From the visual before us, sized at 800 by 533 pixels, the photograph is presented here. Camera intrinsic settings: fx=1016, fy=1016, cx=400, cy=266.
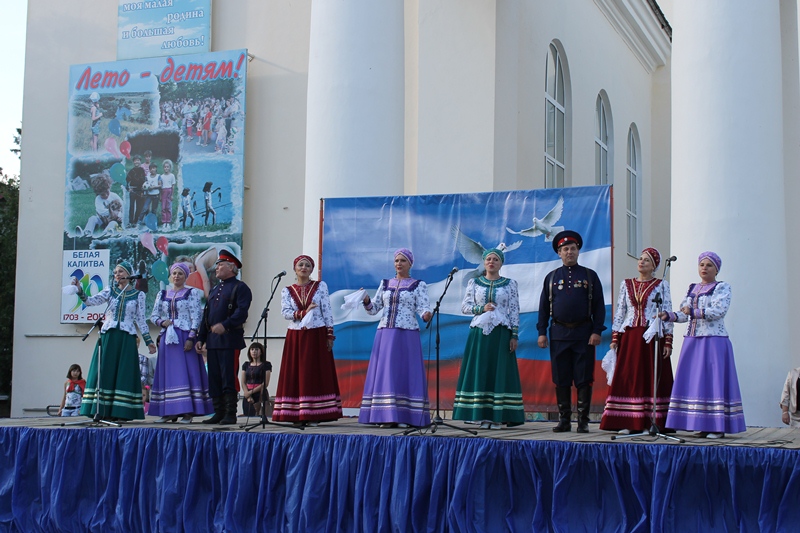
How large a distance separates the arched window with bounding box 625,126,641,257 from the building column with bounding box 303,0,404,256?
12360 mm

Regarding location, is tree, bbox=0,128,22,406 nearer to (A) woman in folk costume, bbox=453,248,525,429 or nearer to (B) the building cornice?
(B) the building cornice

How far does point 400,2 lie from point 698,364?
21.0 ft

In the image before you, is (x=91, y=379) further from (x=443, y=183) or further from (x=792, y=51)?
(x=792, y=51)

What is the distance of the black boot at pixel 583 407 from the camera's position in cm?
924

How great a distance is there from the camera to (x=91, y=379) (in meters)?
10.7

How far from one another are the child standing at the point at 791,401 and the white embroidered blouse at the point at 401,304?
3.70 metres

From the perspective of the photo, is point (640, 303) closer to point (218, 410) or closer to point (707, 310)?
point (707, 310)

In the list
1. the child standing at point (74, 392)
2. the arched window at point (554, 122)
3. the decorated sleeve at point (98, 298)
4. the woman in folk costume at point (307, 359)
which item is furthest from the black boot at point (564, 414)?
the arched window at point (554, 122)

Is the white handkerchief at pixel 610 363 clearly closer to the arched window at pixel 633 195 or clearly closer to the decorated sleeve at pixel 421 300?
the decorated sleeve at pixel 421 300

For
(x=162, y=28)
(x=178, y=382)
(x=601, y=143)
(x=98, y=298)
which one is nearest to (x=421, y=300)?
(x=178, y=382)

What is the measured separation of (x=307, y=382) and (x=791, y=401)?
4.78 m

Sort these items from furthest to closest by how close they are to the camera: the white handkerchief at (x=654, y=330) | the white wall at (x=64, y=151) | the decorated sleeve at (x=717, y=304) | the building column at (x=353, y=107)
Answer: the white wall at (x=64, y=151) < the building column at (x=353, y=107) < the white handkerchief at (x=654, y=330) < the decorated sleeve at (x=717, y=304)

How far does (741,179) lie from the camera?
1036 centimetres

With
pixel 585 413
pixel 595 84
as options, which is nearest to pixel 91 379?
pixel 585 413
